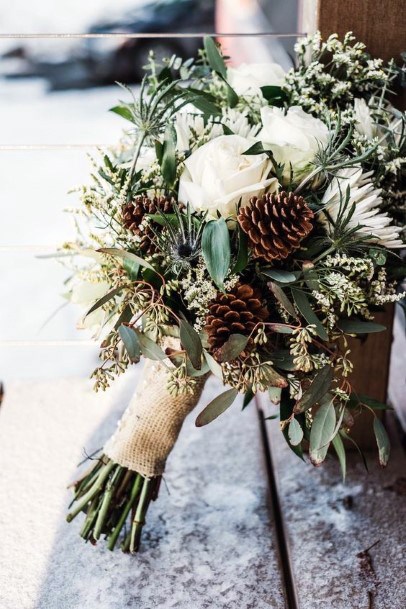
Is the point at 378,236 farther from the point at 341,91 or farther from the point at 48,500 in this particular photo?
the point at 48,500

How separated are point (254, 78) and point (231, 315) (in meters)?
0.44

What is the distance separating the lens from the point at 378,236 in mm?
953

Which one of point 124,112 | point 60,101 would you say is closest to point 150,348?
point 124,112

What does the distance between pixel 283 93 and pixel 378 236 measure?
29cm

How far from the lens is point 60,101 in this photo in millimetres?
5914

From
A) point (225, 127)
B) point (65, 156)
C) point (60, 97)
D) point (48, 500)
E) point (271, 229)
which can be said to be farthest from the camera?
point (60, 97)

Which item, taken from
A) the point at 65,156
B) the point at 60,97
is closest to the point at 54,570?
the point at 65,156

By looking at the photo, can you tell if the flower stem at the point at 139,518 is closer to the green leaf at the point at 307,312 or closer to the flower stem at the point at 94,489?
the flower stem at the point at 94,489

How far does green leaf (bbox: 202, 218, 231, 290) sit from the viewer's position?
0.86 metres

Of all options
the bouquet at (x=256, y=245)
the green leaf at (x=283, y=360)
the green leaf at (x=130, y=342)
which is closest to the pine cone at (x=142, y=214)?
the bouquet at (x=256, y=245)

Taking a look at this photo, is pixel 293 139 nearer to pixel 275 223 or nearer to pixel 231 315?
pixel 275 223

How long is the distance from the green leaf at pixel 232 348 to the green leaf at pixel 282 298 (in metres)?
0.07

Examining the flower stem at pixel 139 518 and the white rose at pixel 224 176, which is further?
the flower stem at pixel 139 518

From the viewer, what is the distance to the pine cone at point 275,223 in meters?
0.87
